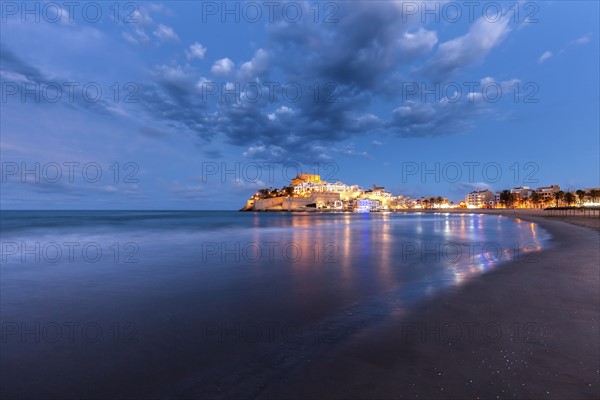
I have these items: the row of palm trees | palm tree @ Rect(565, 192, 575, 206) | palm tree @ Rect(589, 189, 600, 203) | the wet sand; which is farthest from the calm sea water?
palm tree @ Rect(589, 189, 600, 203)

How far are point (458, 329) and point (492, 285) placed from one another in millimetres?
4303

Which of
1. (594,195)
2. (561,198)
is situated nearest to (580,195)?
(561,198)

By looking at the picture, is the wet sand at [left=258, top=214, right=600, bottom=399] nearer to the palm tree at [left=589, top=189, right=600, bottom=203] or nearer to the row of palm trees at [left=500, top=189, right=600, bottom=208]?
the row of palm trees at [left=500, top=189, right=600, bottom=208]

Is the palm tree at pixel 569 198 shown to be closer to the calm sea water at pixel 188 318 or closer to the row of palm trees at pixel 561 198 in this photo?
the row of palm trees at pixel 561 198

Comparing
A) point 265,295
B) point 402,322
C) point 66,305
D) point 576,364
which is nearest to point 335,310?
point 402,322

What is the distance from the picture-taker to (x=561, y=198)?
140625mm

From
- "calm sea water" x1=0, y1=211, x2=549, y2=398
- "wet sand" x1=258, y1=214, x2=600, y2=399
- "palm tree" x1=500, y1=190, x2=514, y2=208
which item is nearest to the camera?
"wet sand" x1=258, y1=214, x2=600, y2=399

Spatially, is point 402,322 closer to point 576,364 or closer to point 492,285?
point 576,364

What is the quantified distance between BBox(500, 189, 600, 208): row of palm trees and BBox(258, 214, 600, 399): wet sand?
566 ft

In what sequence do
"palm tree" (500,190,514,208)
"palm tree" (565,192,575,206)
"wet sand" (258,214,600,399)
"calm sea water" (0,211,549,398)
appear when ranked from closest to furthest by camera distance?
"wet sand" (258,214,600,399) → "calm sea water" (0,211,549,398) → "palm tree" (565,192,575,206) → "palm tree" (500,190,514,208)

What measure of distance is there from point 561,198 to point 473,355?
18395 centimetres

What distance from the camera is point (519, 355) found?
4.68m

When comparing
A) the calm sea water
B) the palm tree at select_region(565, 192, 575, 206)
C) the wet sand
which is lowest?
the calm sea water

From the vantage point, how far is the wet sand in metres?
3.88
